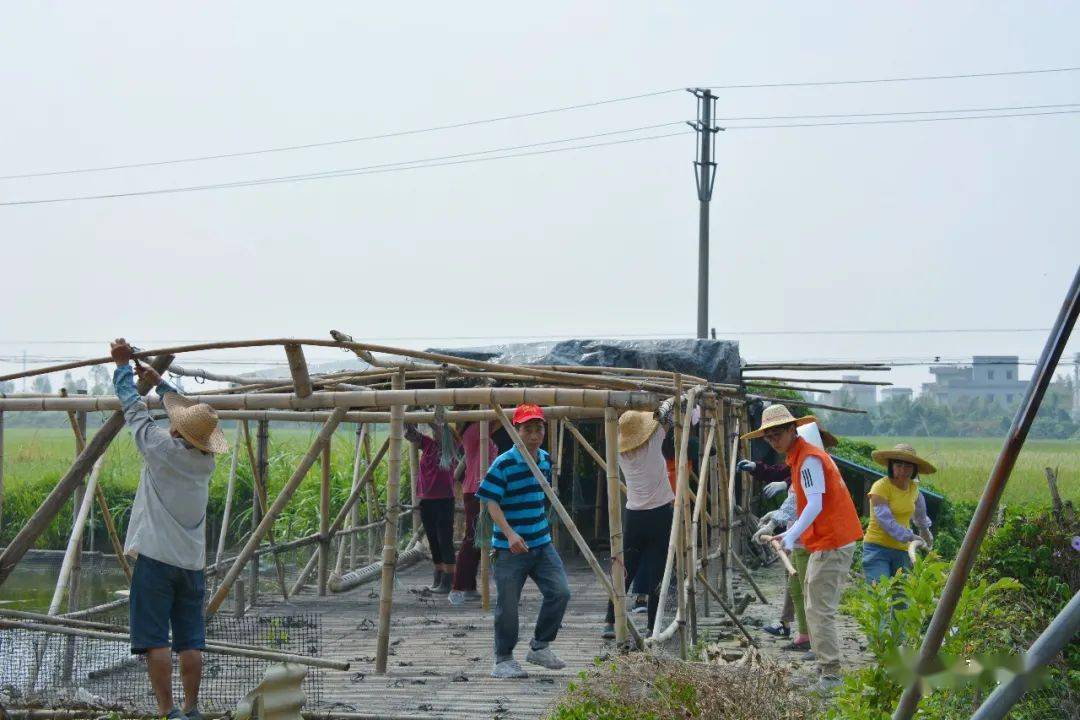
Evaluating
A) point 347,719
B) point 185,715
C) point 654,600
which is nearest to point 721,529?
point 654,600

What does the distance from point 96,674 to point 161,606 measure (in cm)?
173

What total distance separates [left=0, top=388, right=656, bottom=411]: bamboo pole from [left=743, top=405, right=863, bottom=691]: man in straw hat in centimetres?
93

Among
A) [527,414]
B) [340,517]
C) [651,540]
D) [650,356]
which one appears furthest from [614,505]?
[650,356]

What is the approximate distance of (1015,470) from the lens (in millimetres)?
16109

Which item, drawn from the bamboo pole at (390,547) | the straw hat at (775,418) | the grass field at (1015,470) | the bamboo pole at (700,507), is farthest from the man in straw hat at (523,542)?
the grass field at (1015,470)

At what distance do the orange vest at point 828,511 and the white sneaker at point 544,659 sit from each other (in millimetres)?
1706

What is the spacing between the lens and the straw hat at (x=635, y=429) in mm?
8391

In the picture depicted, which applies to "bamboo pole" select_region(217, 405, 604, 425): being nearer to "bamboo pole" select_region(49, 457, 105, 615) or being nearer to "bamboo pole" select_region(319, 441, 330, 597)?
"bamboo pole" select_region(319, 441, 330, 597)

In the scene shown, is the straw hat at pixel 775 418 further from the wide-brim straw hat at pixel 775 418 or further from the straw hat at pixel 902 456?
the straw hat at pixel 902 456

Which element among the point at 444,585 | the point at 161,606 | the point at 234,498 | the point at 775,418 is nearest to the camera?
the point at 161,606

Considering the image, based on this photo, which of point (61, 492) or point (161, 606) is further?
point (61, 492)

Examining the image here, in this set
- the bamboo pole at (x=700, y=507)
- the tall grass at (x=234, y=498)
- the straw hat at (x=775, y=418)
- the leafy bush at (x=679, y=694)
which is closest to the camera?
the leafy bush at (x=679, y=694)

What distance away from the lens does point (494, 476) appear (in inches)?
286

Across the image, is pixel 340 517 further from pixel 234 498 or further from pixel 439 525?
pixel 234 498
